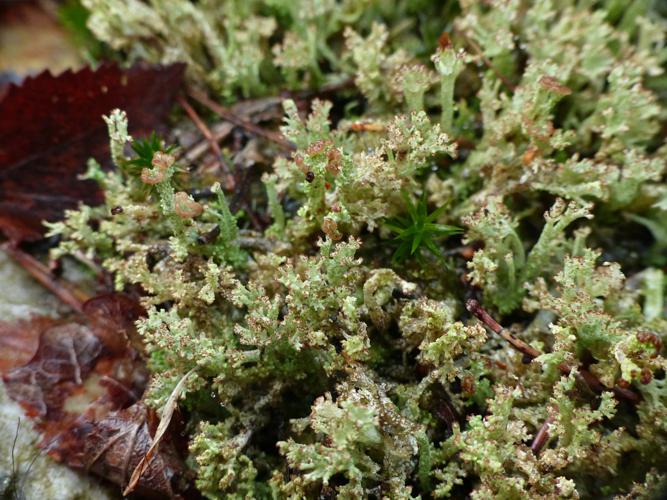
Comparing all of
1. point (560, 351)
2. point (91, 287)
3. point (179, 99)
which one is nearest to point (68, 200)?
→ point (91, 287)

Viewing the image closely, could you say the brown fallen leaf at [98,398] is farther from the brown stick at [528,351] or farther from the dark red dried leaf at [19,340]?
the brown stick at [528,351]

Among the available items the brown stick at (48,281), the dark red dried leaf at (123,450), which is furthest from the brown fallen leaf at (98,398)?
the brown stick at (48,281)

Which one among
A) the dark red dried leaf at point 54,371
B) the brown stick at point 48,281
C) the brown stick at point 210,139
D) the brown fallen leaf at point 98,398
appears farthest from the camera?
the brown stick at point 210,139

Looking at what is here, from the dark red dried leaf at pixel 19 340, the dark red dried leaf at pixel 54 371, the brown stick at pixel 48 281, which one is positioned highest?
the brown stick at pixel 48 281

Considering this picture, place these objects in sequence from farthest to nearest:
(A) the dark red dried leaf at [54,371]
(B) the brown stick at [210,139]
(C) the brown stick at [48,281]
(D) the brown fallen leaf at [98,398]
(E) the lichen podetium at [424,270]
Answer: (B) the brown stick at [210,139] < (C) the brown stick at [48,281] < (A) the dark red dried leaf at [54,371] < (D) the brown fallen leaf at [98,398] < (E) the lichen podetium at [424,270]

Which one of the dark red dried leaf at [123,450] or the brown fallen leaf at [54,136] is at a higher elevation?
the brown fallen leaf at [54,136]

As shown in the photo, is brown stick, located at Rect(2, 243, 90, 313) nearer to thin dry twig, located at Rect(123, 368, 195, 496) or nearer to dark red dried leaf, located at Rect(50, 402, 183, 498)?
dark red dried leaf, located at Rect(50, 402, 183, 498)

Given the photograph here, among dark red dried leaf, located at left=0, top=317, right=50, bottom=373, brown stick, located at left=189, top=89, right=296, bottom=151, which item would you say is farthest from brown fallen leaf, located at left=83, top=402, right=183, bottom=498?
brown stick, located at left=189, top=89, right=296, bottom=151

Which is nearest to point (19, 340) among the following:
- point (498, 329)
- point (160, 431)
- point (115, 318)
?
point (115, 318)

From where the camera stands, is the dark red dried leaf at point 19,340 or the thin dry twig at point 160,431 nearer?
the thin dry twig at point 160,431
